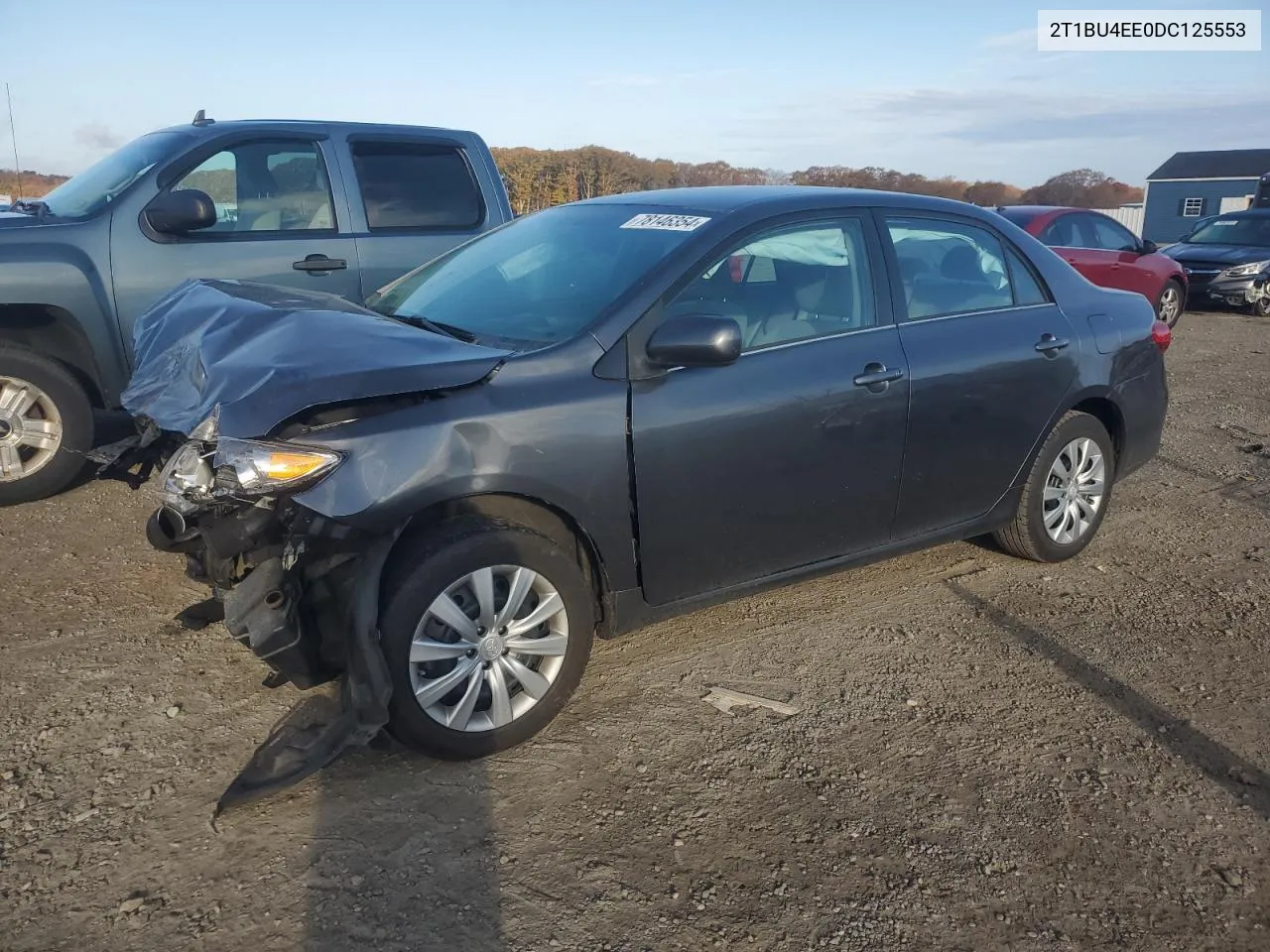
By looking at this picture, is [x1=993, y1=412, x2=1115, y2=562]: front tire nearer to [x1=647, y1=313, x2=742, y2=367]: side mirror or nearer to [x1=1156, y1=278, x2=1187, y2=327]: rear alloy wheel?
[x1=647, y1=313, x2=742, y2=367]: side mirror

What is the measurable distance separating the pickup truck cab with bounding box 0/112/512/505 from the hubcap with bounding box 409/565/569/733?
2.94 m

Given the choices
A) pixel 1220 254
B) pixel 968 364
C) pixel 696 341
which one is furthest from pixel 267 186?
pixel 1220 254

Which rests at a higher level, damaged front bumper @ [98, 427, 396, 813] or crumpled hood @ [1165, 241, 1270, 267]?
damaged front bumper @ [98, 427, 396, 813]

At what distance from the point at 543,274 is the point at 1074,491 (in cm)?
279

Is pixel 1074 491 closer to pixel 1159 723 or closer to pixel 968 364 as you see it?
pixel 968 364

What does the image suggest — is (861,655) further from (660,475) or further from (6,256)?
(6,256)

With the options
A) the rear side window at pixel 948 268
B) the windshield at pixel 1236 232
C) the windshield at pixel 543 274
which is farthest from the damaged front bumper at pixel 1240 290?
the windshield at pixel 543 274

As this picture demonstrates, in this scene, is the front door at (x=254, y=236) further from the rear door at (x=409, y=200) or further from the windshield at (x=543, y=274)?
the windshield at (x=543, y=274)

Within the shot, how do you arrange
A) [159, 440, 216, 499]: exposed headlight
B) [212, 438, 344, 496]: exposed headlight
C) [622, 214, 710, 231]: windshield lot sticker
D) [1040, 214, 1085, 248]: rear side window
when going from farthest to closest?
[1040, 214, 1085, 248]: rear side window → [622, 214, 710, 231]: windshield lot sticker → [159, 440, 216, 499]: exposed headlight → [212, 438, 344, 496]: exposed headlight

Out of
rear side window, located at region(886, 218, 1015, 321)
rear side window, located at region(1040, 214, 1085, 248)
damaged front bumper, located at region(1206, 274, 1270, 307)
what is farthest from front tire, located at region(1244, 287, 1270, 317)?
rear side window, located at region(886, 218, 1015, 321)

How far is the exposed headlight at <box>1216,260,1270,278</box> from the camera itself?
49.8 feet

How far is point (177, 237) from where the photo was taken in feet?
17.7

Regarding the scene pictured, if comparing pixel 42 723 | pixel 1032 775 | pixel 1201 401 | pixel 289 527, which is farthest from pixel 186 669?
pixel 1201 401

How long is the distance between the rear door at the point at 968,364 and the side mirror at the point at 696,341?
1018 millimetres
